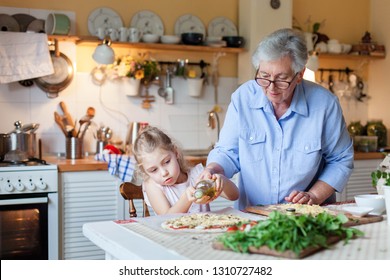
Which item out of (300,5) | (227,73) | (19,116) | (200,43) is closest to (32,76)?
(19,116)

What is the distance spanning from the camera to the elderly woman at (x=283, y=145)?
92.4 inches

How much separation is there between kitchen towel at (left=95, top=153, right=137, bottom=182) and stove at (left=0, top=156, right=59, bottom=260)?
338mm

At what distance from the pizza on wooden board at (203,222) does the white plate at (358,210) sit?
14.6 inches

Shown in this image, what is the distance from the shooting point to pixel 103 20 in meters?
4.20

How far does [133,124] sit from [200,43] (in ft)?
2.46

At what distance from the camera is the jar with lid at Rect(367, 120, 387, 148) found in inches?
189

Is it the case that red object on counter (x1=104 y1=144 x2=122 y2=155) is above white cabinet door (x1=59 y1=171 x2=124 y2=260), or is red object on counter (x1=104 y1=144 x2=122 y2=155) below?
above

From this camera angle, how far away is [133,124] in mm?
4203

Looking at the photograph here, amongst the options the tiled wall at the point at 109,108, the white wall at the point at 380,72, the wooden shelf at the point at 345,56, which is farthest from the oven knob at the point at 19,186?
the white wall at the point at 380,72

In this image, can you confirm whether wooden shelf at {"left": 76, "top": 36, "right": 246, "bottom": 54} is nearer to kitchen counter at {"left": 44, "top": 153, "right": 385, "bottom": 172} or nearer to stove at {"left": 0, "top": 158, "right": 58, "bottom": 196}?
kitchen counter at {"left": 44, "top": 153, "right": 385, "bottom": 172}

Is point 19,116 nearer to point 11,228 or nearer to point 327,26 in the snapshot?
point 11,228

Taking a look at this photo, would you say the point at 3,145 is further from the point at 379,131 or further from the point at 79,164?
the point at 379,131

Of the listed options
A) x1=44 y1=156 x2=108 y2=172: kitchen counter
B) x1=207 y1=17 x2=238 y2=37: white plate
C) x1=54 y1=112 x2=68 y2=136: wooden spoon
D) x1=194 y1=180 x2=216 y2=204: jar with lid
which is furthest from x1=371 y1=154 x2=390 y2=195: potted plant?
x1=207 y1=17 x2=238 y2=37: white plate

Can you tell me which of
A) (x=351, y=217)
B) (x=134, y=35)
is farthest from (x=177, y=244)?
(x=134, y=35)
